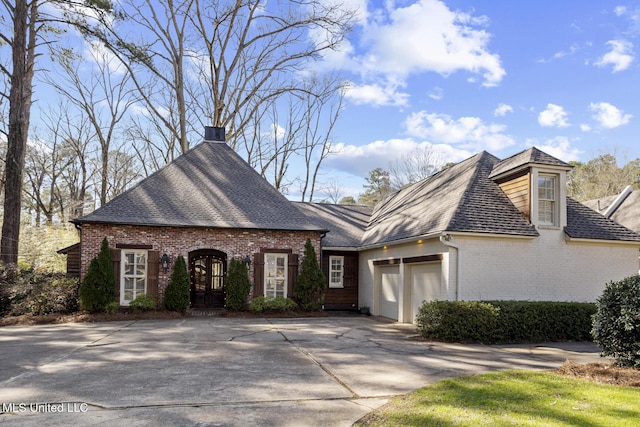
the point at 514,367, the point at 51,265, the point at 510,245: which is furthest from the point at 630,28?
the point at 51,265

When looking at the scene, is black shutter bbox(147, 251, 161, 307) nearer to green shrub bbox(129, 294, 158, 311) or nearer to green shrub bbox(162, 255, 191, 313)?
green shrub bbox(129, 294, 158, 311)

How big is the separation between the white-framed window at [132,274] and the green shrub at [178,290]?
960 mm

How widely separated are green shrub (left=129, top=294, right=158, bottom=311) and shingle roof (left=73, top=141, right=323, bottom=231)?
96.6 inches

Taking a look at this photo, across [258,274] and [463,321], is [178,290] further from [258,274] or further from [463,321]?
[463,321]

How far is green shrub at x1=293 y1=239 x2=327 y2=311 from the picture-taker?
15914mm

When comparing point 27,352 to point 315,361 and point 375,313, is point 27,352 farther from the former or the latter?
point 375,313

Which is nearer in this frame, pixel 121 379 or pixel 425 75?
pixel 121 379

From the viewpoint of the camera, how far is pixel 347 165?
4072 cm

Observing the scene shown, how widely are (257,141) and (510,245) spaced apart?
24.3 m

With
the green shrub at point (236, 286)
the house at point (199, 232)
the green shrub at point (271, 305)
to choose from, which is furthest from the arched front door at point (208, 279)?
the green shrub at point (271, 305)

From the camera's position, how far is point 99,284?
13875 mm

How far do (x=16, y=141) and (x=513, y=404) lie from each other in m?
18.2

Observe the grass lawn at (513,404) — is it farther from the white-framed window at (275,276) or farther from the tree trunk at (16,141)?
the tree trunk at (16,141)

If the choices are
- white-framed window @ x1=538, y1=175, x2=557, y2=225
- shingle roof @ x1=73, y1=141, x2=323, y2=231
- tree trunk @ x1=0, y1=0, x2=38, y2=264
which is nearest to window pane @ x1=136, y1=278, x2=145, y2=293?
shingle roof @ x1=73, y1=141, x2=323, y2=231
